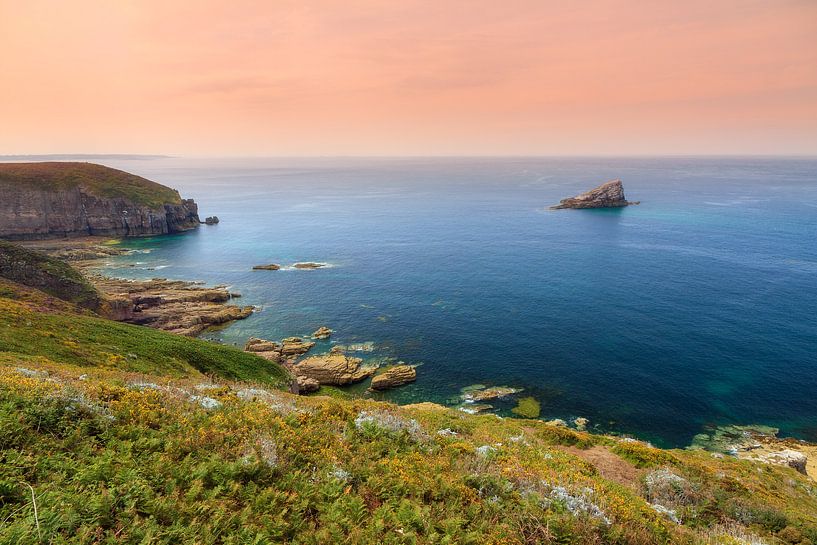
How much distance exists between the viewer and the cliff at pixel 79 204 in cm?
11612

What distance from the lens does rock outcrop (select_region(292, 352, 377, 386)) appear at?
167 ft

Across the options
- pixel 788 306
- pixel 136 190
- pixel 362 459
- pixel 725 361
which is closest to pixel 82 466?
pixel 362 459

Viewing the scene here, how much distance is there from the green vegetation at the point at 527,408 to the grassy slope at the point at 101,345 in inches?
1109

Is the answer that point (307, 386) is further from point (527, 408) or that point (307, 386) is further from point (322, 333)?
point (527, 408)

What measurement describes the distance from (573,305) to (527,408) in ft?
106

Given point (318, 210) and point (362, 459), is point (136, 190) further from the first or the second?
point (362, 459)

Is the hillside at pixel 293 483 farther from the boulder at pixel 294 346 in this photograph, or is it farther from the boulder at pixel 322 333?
the boulder at pixel 322 333

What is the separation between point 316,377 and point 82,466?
41.7m

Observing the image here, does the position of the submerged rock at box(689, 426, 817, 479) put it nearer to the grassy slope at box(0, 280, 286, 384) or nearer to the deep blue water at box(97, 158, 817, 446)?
the deep blue water at box(97, 158, 817, 446)

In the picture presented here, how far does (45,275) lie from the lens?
167 ft

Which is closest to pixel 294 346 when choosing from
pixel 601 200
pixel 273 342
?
pixel 273 342

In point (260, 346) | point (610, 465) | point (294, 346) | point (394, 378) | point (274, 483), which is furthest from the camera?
point (294, 346)

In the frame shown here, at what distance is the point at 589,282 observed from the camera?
83.1 m

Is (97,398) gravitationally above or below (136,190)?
below
